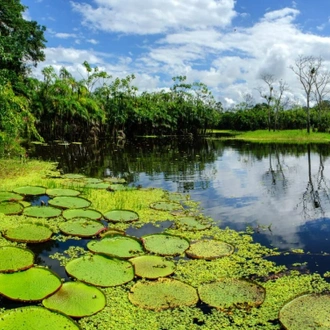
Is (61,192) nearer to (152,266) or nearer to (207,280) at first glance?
(152,266)

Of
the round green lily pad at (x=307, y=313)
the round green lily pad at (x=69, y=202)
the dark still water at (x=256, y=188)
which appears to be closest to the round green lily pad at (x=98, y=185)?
the dark still water at (x=256, y=188)

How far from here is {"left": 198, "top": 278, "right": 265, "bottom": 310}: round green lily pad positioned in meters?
4.29

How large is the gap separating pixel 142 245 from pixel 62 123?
1210 inches

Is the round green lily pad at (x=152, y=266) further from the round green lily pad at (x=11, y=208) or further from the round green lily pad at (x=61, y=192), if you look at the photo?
the round green lily pad at (x=61, y=192)

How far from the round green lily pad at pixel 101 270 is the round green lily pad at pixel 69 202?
322cm

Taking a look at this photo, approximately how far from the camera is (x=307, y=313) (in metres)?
4.02

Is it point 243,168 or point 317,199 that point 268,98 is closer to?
point 243,168

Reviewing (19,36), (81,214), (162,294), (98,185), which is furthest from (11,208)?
(19,36)

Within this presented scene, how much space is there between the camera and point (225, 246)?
6191 millimetres

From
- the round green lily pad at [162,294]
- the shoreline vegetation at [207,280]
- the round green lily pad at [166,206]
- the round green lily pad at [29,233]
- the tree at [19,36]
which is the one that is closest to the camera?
the shoreline vegetation at [207,280]

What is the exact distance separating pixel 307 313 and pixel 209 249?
2.21m

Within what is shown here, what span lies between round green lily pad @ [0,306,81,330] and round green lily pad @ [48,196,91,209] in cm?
460

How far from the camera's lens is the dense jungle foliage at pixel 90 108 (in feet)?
66.9

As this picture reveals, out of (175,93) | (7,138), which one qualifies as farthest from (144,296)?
(175,93)
